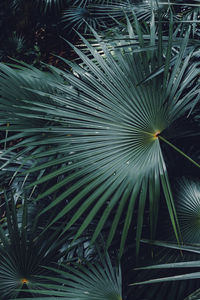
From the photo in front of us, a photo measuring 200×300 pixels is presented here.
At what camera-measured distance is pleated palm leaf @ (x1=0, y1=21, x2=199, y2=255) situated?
1.01 m

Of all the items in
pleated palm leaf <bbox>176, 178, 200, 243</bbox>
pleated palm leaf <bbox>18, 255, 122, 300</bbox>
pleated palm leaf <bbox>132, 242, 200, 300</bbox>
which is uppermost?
pleated palm leaf <bbox>176, 178, 200, 243</bbox>

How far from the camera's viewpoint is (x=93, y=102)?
1.24 meters

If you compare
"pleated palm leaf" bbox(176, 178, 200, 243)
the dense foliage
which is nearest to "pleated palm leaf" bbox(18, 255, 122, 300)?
the dense foliage

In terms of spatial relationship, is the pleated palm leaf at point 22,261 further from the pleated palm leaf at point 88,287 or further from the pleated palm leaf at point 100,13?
the pleated palm leaf at point 100,13

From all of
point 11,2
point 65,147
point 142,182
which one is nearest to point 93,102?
point 65,147

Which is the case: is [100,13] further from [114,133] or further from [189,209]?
[189,209]

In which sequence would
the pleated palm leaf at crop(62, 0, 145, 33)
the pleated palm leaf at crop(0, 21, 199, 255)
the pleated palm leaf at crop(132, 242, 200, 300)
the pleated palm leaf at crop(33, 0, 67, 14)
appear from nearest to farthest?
1. the pleated palm leaf at crop(132, 242, 200, 300)
2. the pleated palm leaf at crop(0, 21, 199, 255)
3. the pleated palm leaf at crop(62, 0, 145, 33)
4. the pleated palm leaf at crop(33, 0, 67, 14)

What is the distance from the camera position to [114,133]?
3.81ft

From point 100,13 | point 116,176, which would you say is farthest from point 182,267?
point 100,13

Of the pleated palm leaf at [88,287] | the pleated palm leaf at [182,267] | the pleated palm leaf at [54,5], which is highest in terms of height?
the pleated palm leaf at [54,5]

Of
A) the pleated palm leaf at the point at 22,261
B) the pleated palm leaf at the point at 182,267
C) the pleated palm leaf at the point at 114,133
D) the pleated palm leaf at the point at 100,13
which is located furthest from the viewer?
the pleated palm leaf at the point at 100,13

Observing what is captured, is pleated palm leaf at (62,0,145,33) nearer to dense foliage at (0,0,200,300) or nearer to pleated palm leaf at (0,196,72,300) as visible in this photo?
dense foliage at (0,0,200,300)

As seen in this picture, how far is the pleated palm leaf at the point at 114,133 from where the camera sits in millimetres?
1015

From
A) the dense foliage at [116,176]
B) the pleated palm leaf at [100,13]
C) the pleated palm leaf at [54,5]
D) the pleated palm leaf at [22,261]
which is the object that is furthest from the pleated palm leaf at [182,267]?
the pleated palm leaf at [54,5]
